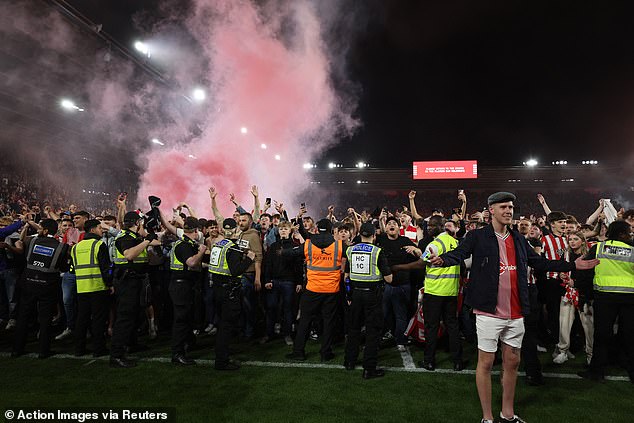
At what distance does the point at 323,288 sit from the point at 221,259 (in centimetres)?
155

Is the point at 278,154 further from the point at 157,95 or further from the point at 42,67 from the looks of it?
the point at 42,67

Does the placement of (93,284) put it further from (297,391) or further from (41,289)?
(297,391)

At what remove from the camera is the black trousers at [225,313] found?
5.27 m

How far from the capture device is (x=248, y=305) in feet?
22.5

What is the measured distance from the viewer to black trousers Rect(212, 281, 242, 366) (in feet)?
17.3

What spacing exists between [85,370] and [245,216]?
3.27 meters

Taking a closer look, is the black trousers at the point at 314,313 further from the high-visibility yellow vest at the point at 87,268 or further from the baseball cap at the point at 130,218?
the high-visibility yellow vest at the point at 87,268

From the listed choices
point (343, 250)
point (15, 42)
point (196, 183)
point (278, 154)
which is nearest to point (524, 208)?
point (278, 154)

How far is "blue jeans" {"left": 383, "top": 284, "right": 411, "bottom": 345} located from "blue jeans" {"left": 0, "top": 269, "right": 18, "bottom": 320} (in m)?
7.46

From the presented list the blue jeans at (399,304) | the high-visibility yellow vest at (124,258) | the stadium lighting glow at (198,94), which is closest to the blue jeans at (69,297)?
the high-visibility yellow vest at (124,258)

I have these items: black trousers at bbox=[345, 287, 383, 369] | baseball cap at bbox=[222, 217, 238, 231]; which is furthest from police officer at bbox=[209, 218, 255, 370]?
black trousers at bbox=[345, 287, 383, 369]

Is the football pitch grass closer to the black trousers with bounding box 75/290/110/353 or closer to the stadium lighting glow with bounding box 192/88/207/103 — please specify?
the black trousers with bounding box 75/290/110/353

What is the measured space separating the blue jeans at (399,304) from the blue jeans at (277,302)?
168 cm

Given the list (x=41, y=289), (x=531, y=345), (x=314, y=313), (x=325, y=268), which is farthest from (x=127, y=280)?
(x=531, y=345)
